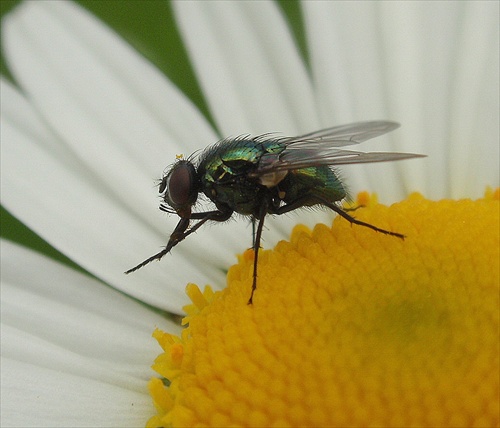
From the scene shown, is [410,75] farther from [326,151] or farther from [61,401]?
[61,401]

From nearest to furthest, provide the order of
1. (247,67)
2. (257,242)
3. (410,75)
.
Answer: (257,242) < (410,75) < (247,67)

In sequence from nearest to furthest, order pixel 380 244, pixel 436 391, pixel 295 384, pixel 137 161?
pixel 436 391 < pixel 295 384 < pixel 380 244 < pixel 137 161

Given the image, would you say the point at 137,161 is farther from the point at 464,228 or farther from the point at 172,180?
the point at 464,228

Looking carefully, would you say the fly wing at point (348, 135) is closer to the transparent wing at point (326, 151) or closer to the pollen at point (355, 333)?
the transparent wing at point (326, 151)

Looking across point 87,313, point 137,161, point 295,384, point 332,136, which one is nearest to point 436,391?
point 295,384

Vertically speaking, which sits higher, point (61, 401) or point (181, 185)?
point (181, 185)

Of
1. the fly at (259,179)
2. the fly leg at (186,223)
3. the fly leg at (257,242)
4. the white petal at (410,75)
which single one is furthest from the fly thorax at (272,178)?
the white petal at (410,75)

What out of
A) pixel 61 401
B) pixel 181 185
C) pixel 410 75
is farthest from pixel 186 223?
pixel 410 75
